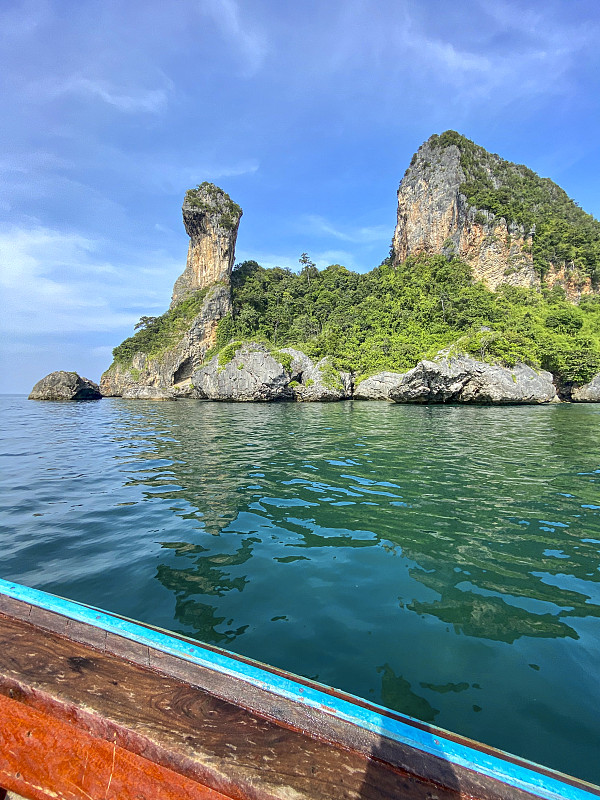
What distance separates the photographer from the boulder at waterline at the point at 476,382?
33.8 metres

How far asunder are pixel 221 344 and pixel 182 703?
63.7m

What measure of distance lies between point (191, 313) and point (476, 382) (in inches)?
1925

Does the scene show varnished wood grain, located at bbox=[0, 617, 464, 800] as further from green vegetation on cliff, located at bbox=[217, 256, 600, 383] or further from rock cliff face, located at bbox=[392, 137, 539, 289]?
rock cliff face, located at bbox=[392, 137, 539, 289]

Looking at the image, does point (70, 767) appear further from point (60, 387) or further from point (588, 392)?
point (60, 387)

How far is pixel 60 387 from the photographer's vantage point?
5188 centimetres

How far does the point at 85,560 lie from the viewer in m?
4.27

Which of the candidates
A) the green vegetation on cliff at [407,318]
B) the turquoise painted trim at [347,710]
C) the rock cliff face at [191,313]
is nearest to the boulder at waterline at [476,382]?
the green vegetation on cliff at [407,318]

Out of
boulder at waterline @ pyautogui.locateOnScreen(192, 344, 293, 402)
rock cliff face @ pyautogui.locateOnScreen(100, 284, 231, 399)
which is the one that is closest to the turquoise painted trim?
boulder at waterline @ pyautogui.locateOnScreen(192, 344, 293, 402)

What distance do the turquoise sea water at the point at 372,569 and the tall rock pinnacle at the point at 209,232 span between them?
64882 millimetres

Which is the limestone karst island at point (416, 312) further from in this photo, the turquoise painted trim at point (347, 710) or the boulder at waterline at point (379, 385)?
the turquoise painted trim at point (347, 710)

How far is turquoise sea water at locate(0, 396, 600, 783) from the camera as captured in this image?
8.28 ft

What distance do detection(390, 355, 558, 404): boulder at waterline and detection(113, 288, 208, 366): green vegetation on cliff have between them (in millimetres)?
43101

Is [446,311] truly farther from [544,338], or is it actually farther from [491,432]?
[491,432]

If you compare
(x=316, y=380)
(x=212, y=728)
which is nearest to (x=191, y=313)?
(x=316, y=380)
